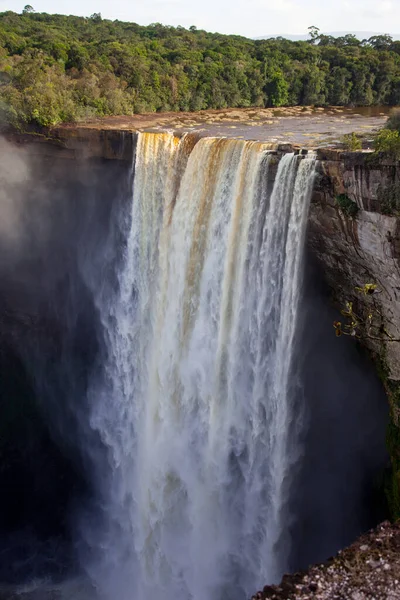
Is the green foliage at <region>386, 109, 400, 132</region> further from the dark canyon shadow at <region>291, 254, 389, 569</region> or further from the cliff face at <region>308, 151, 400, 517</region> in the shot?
the dark canyon shadow at <region>291, 254, 389, 569</region>

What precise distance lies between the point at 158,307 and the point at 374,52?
18163mm

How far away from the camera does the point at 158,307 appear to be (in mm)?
15586

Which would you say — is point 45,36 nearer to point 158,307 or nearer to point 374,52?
point 374,52

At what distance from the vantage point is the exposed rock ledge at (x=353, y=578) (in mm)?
6723

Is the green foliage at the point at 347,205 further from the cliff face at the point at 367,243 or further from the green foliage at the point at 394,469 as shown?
the green foliage at the point at 394,469

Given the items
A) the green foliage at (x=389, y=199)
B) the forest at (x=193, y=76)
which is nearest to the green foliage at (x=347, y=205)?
the green foliage at (x=389, y=199)

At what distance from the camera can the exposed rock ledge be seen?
6.72 metres

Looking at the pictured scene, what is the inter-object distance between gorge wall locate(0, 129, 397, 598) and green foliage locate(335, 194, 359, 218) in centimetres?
10

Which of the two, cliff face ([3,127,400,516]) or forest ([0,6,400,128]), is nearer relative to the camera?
cliff face ([3,127,400,516])

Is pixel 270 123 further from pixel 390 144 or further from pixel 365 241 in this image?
pixel 390 144

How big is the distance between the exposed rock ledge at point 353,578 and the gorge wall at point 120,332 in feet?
16.0

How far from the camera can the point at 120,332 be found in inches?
666

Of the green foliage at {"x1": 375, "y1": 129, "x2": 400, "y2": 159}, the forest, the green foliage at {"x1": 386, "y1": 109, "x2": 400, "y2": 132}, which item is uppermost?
the forest

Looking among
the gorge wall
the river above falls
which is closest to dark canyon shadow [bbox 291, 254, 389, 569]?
the gorge wall
